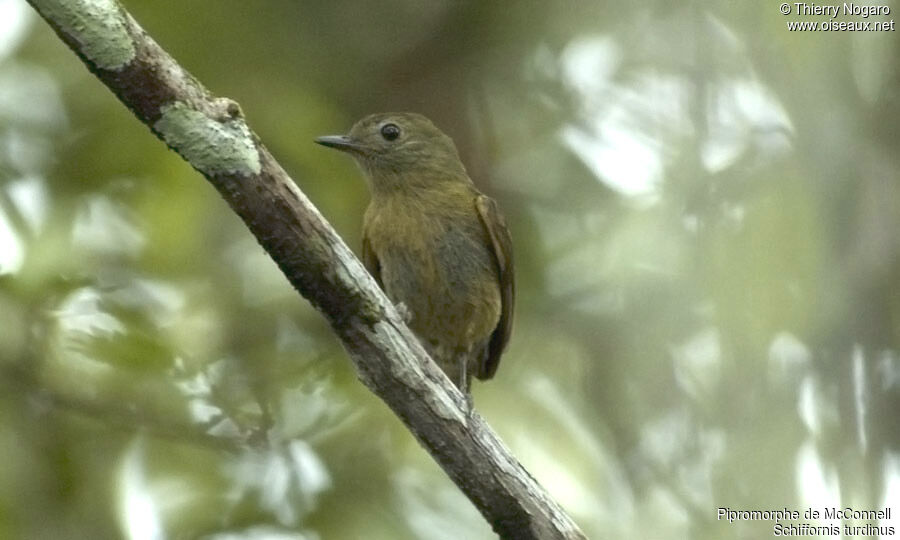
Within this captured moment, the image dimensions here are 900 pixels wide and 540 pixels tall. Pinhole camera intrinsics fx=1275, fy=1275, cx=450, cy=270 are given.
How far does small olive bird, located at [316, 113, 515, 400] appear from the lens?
566cm

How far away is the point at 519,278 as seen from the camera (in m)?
6.53

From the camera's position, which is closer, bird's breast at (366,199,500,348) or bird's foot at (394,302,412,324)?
bird's foot at (394,302,412,324)

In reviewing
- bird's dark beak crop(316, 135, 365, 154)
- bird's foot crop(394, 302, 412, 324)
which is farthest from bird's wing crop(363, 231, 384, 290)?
bird's dark beak crop(316, 135, 365, 154)

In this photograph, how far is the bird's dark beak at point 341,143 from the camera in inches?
229

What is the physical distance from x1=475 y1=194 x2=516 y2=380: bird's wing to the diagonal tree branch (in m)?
1.63

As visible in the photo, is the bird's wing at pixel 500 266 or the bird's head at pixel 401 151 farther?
the bird's head at pixel 401 151

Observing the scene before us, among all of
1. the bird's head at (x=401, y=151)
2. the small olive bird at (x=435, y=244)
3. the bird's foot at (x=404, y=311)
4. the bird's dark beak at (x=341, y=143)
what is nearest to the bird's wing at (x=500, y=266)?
the small olive bird at (x=435, y=244)

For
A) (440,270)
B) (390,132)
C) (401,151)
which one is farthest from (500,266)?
(390,132)

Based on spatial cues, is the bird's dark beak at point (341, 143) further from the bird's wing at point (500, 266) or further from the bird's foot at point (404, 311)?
the bird's foot at point (404, 311)

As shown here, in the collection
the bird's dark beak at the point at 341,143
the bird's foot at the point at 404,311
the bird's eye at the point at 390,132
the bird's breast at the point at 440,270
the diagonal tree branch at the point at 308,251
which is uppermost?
the bird's eye at the point at 390,132

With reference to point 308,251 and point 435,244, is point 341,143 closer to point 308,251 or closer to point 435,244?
point 435,244

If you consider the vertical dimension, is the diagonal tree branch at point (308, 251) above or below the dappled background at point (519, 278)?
below

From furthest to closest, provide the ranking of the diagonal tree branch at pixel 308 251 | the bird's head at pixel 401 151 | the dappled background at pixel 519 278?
the bird's head at pixel 401 151, the dappled background at pixel 519 278, the diagonal tree branch at pixel 308 251

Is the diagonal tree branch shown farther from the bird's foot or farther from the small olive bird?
the small olive bird
